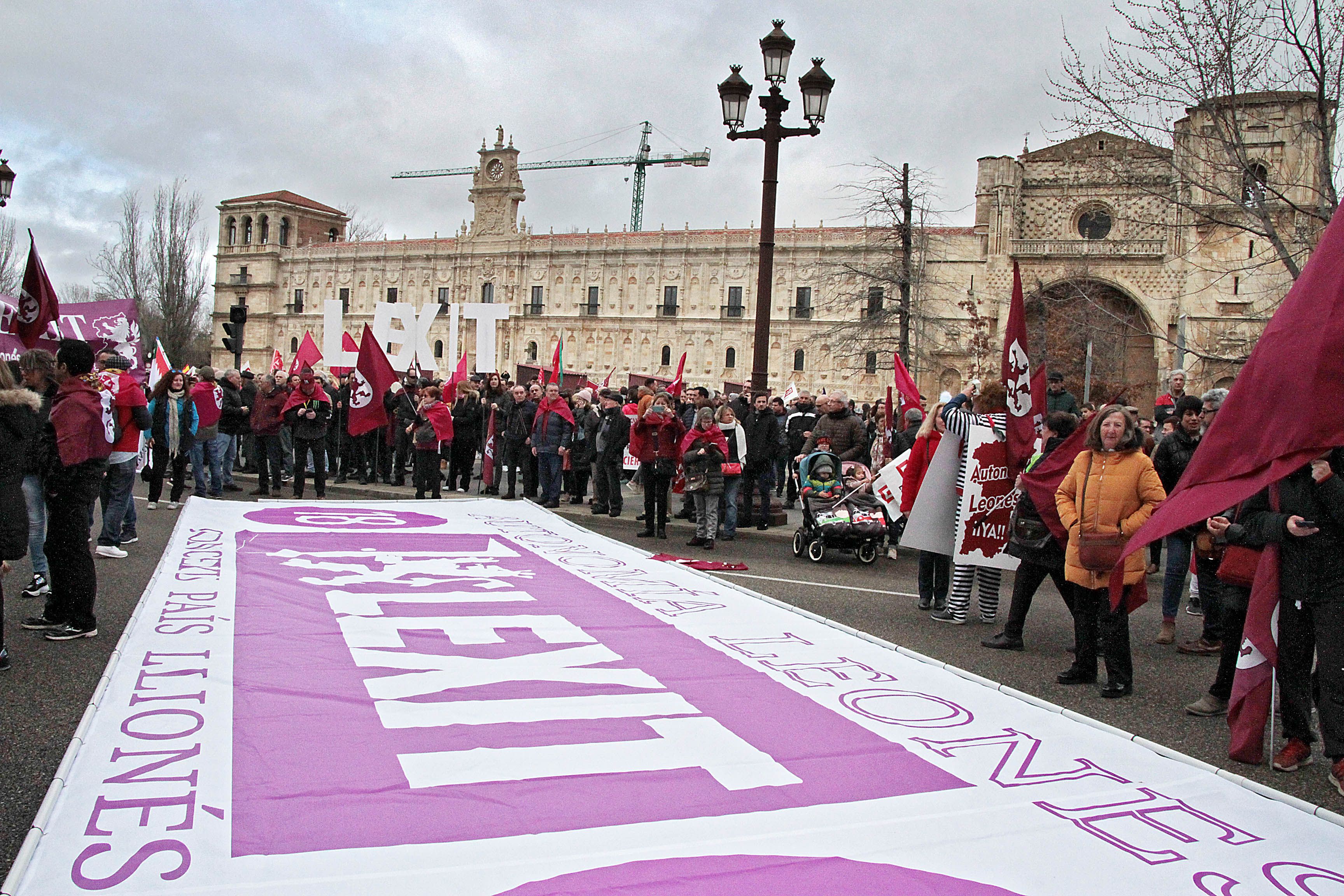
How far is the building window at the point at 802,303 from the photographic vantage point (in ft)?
232

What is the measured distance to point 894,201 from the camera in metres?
31.5

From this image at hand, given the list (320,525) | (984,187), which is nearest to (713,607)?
(320,525)

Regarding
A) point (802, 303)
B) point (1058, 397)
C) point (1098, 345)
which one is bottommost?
point (1058, 397)

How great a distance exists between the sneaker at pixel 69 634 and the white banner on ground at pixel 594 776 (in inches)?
20.4

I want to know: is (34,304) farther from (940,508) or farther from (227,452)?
(940,508)

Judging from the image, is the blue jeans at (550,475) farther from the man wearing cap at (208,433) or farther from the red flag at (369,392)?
the man wearing cap at (208,433)

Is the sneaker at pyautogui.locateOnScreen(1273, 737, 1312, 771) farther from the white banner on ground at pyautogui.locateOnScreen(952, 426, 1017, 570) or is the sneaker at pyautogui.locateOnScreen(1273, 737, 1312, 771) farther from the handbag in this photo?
the white banner on ground at pyautogui.locateOnScreen(952, 426, 1017, 570)

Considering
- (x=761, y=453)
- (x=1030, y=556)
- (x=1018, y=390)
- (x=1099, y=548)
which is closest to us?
(x=1099, y=548)

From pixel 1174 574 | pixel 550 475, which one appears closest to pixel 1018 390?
pixel 1174 574

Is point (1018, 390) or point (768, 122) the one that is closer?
point (1018, 390)

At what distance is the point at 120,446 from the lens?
915 cm

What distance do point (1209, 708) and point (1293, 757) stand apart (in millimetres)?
964

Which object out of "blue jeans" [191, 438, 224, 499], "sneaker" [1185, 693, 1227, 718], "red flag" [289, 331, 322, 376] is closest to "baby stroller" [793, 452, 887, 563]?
"sneaker" [1185, 693, 1227, 718]

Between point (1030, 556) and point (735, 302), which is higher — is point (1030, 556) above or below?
below
